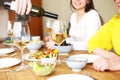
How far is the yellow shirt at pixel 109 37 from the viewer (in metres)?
1.69

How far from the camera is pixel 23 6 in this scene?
1.45 meters

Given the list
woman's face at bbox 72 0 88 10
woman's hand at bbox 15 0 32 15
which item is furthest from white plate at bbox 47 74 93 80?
woman's face at bbox 72 0 88 10

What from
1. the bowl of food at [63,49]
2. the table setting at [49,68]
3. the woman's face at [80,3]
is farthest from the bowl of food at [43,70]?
the woman's face at [80,3]

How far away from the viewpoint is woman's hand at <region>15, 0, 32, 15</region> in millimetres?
1429

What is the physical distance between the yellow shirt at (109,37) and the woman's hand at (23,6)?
1.66ft

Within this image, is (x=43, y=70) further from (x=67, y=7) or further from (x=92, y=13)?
(x=67, y=7)

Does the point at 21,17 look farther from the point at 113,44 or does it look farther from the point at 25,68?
the point at 25,68

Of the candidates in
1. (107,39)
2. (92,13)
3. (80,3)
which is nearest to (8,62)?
(107,39)

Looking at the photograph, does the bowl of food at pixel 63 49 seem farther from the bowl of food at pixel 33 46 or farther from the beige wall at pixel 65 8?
the beige wall at pixel 65 8

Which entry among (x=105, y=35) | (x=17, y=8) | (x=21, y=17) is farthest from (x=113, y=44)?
(x=21, y=17)

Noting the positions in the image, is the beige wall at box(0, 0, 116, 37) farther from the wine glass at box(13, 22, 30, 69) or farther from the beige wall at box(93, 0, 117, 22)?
the wine glass at box(13, 22, 30, 69)

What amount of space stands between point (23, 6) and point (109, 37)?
0.72 meters

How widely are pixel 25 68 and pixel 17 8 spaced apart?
0.43 meters

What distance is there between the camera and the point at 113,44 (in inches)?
69.2
